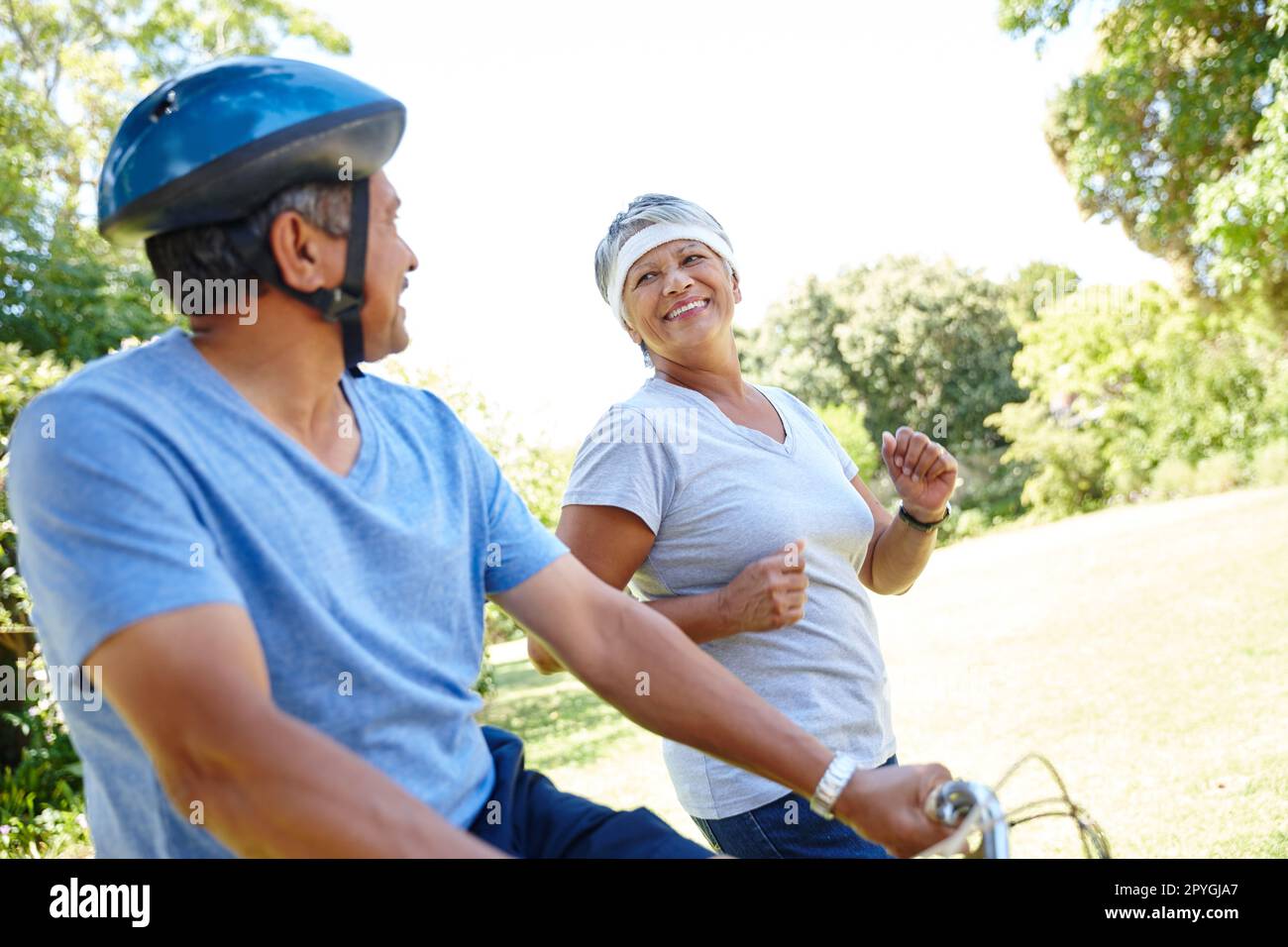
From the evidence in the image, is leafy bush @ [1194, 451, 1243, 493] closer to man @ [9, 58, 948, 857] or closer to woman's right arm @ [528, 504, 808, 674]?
woman's right arm @ [528, 504, 808, 674]

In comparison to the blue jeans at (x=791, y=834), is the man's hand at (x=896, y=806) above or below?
above

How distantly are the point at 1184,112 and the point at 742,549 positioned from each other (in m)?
13.9

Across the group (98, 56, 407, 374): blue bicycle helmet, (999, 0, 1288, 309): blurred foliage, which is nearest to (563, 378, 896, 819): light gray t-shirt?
(98, 56, 407, 374): blue bicycle helmet

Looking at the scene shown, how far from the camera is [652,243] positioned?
9.84 ft

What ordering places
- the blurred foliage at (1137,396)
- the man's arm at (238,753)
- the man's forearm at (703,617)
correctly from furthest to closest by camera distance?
the blurred foliage at (1137,396) → the man's forearm at (703,617) → the man's arm at (238,753)

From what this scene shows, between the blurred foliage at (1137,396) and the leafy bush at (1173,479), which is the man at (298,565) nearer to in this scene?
the blurred foliage at (1137,396)

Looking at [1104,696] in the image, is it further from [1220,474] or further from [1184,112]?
[1220,474]

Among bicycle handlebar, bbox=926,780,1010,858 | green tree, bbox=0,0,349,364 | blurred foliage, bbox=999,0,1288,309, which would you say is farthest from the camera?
blurred foliage, bbox=999,0,1288,309

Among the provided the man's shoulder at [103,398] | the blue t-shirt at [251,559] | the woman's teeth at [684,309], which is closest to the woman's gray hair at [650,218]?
the woman's teeth at [684,309]

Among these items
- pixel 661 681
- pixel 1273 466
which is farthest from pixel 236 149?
pixel 1273 466

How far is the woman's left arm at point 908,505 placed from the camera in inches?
113

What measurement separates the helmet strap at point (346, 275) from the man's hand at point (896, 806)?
3.28 feet

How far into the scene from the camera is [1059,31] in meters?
14.2

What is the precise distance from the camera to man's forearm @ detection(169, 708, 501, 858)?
1294 mm
